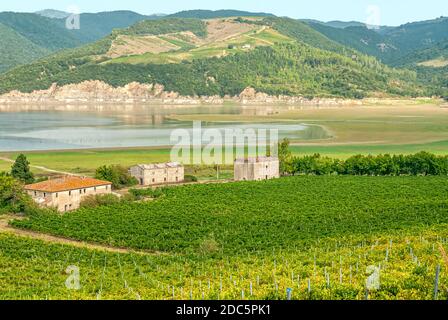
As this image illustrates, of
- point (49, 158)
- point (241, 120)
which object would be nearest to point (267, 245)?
point (49, 158)

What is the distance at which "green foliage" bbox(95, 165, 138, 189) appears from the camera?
70.1m

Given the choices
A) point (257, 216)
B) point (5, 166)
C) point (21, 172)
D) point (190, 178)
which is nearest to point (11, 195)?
point (21, 172)

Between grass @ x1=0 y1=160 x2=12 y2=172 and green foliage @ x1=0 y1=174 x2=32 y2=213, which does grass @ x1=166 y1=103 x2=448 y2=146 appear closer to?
grass @ x1=0 y1=160 x2=12 y2=172

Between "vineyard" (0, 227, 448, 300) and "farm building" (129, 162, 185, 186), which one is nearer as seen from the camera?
"vineyard" (0, 227, 448, 300)

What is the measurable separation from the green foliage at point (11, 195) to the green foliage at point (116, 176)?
35.2ft

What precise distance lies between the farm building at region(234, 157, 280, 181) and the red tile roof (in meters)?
18.5

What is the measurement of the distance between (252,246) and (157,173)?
3396 cm

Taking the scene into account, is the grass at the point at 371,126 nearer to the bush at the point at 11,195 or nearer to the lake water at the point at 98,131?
the lake water at the point at 98,131

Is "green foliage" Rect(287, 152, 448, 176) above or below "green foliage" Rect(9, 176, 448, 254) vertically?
above

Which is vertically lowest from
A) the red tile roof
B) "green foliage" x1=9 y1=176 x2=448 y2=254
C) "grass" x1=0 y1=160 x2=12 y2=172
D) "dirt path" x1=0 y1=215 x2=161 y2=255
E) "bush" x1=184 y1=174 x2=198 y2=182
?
"dirt path" x1=0 y1=215 x2=161 y2=255

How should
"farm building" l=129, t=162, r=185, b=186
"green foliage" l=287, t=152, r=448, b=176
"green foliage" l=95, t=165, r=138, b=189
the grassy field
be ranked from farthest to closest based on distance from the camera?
the grassy field < "green foliage" l=287, t=152, r=448, b=176 < "farm building" l=129, t=162, r=185, b=186 < "green foliage" l=95, t=165, r=138, b=189

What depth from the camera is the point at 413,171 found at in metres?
79.9

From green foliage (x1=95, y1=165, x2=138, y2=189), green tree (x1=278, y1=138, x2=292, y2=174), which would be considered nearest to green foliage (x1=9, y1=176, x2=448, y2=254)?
green foliage (x1=95, y1=165, x2=138, y2=189)

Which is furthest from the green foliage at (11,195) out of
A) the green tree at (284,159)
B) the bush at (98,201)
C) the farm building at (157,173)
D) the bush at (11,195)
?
the green tree at (284,159)
